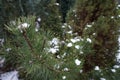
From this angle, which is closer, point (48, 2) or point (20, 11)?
point (20, 11)

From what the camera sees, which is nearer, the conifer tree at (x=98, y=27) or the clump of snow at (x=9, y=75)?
the conifer tree at (x=98, y=27)

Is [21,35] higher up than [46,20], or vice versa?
[46,20]

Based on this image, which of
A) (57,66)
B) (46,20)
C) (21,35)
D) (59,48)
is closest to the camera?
(21,35)

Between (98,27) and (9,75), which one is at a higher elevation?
(98,27)

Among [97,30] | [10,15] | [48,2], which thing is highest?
[48,2]

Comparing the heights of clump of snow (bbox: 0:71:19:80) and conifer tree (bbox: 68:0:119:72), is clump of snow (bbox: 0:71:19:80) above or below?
below

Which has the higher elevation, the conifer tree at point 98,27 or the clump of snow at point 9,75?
the conifer tree at point 98,27

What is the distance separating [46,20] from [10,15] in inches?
22.4

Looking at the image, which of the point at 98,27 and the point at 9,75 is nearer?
the point at 98,27

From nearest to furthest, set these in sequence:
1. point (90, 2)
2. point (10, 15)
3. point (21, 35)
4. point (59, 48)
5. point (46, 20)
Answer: point (21, 35) < point (59, 48) < point (90, 2) < point (10, 15) < point (46, 20)

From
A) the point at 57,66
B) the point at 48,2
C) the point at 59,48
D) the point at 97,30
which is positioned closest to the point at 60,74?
the point at 57,66

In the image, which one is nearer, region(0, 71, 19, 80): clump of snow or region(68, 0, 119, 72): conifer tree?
region(68, 0, 119, 72): conifer tree

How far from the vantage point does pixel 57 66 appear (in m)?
2.43

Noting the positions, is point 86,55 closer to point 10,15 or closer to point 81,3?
point 81,3
